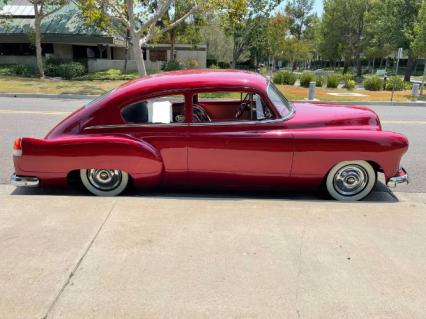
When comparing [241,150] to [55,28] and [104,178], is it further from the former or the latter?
[55,28]

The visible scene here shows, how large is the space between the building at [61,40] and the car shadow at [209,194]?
25209 mm

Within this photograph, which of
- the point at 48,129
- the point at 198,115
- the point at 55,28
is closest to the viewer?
the point at 198,115

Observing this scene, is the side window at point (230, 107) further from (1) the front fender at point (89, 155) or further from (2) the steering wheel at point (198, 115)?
(1) the front fender at point (89, 155)

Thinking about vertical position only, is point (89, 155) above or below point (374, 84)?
below

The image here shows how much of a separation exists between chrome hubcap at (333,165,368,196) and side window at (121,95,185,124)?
188 centimetres

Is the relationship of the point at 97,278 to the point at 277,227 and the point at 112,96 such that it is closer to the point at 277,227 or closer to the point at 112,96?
the point at 277,227

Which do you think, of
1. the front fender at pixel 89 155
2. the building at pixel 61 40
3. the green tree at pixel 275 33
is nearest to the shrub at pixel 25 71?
the building at pixel 61 40

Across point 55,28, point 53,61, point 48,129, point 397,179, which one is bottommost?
point 48,129

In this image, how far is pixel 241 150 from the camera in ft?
13.2

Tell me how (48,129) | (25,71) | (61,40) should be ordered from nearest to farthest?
(48,129) → (25,71) → (61,40)

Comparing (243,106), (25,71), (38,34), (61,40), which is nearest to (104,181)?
(243,106)

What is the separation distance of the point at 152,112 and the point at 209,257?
1.94 m

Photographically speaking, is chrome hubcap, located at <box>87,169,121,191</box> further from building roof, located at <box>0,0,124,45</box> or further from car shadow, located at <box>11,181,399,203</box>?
building roof, located at <box>0,0,124,45</box>

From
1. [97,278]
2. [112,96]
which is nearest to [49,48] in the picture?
[112,96]
